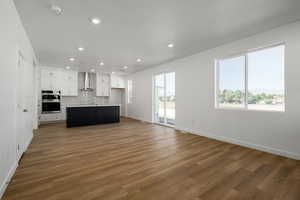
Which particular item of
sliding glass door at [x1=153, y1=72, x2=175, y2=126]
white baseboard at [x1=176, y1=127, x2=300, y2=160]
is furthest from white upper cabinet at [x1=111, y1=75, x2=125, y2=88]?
white baseboard at [x1=176, y1=127, x2=300, y2=160]

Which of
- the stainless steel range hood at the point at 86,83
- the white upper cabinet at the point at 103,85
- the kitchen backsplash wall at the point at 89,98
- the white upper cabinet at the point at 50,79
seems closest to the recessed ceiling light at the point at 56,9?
the white upper cabinet at the point at 50,79

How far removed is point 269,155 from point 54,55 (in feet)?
22.2

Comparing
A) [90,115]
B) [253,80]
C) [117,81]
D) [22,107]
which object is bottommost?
[90,115]

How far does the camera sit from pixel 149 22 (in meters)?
2.67

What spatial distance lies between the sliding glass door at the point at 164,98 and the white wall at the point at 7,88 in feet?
15.4

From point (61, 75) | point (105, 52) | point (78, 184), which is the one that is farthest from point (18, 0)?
point (61, 75)

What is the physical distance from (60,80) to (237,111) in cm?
764

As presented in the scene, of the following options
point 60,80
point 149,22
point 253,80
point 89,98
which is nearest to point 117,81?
point 89,98

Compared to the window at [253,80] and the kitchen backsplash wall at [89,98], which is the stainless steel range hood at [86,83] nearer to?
the kitchen backsplash wall at [89,98]

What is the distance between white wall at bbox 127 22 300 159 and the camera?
2.66m

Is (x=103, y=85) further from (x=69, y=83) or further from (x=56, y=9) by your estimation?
(x=56, y=9)

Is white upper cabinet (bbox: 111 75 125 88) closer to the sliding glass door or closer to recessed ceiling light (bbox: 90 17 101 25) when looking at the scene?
the sliding glass door

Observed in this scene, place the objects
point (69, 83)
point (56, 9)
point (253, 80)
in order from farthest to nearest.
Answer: point (69, 83)
point (253, 80)
point (56, 9)

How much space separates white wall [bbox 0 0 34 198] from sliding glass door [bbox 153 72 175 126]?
4696 millimetres
